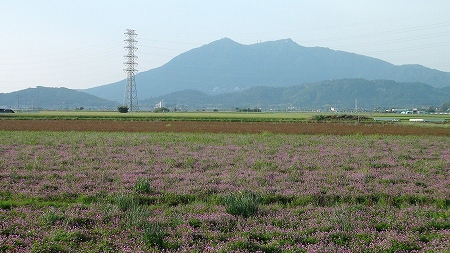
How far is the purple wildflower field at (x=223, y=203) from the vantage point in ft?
28.8

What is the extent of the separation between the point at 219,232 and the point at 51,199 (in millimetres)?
6632

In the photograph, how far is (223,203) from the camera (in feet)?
40.2

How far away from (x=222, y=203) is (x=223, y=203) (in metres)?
0.15

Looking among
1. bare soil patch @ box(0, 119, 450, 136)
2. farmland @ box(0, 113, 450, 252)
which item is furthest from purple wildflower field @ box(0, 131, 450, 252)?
bare soil patch @ box(0, 119, 450, 136)

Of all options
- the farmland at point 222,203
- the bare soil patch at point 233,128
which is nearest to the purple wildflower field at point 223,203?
the farmland at point 222,203

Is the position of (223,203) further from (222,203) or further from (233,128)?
(233,128)

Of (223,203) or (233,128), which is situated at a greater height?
(233,128)

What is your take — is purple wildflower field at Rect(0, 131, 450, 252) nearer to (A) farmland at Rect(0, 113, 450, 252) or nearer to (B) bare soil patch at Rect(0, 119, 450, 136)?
(A) farmland at Rect(0, 113, 450, 252)

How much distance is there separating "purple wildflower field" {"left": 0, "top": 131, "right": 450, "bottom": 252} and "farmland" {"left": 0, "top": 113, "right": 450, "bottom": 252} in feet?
0.12

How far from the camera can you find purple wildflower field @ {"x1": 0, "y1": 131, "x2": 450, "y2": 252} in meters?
8.79

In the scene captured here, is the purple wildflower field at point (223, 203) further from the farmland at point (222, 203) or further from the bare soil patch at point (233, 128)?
the bare soil patch at point (233, 128)

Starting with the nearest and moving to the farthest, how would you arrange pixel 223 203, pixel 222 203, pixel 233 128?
pixel 223 203 → pixel 222 203 → pixel 233 128

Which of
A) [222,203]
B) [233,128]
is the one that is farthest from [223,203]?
[233,128]

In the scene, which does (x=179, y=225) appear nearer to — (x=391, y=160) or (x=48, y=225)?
(x=48, y=225)
